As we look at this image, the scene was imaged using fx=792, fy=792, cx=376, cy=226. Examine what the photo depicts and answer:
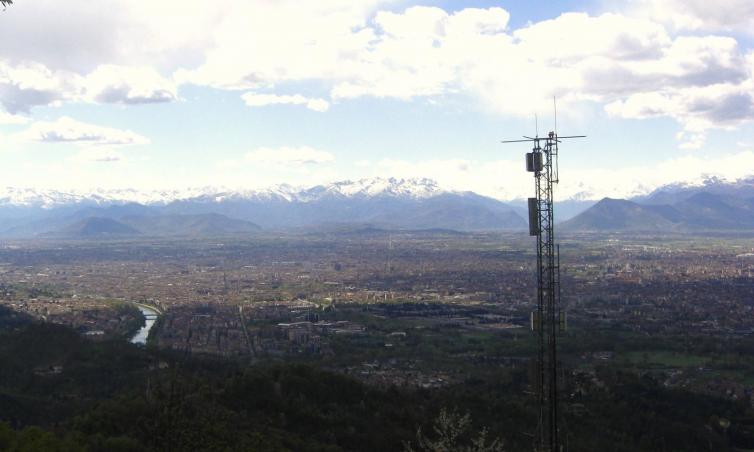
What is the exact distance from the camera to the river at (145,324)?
247ft

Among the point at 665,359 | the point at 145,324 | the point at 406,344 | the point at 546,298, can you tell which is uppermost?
the point at 546,298

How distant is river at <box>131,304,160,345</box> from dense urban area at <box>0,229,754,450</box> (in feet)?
2.87

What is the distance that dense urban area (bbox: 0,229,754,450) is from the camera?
4338cm

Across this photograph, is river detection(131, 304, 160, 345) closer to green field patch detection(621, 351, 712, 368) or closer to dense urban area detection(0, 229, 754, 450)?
dense urban area detection(0, 229, 754, 450)

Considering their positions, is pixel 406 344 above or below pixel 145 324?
below

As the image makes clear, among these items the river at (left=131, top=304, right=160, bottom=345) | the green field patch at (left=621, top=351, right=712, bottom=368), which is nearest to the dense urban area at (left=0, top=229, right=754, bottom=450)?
the green field patch at (left=621, top=351, right=712, bottom=368)

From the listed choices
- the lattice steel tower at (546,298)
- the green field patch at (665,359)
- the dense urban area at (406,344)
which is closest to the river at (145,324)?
the dense urban area at (406,344)

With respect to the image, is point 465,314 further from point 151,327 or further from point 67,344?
point 67,344

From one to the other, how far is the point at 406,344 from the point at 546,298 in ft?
175

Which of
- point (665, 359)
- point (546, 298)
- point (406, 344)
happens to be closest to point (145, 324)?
point (406, 344)

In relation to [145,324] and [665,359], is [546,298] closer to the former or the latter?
[665,359]

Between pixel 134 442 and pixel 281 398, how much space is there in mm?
12873

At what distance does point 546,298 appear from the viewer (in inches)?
786

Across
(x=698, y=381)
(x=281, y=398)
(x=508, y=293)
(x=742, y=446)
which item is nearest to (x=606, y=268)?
(x=508, y=293)
